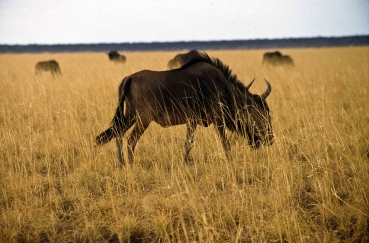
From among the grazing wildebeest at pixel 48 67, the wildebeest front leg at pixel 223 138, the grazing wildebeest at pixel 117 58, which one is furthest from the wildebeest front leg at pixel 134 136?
the grazing wildebeest at pixel 117 58

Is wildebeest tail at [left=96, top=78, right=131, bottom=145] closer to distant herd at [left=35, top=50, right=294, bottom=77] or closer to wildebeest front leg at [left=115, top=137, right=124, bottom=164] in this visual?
wildebeest front leg at [left=115, top=137, right=124, bottom=164]

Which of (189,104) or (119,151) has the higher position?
(189,104)

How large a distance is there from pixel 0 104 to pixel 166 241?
7153 mm

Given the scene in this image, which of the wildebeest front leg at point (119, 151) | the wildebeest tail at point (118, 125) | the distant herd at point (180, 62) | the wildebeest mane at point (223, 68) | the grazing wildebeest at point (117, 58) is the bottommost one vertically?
the wildebeest front leg at point (119, 151)

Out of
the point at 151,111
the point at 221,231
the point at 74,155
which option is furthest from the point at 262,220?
the point at 74,155

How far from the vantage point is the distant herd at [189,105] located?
4480 mm

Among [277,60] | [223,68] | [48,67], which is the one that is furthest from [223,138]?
[277,60]

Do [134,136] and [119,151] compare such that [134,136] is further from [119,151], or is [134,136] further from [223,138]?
[223,138]

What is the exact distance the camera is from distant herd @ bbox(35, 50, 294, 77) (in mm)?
15250

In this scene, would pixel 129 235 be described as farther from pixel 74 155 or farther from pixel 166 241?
pixel 74 155

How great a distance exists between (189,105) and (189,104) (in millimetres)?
17

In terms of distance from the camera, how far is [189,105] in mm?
4727

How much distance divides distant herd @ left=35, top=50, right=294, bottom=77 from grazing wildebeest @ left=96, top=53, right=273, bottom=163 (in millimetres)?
7116

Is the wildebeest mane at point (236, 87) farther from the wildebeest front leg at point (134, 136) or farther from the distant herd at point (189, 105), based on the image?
the wildebeest front leg at point (134, 136)
